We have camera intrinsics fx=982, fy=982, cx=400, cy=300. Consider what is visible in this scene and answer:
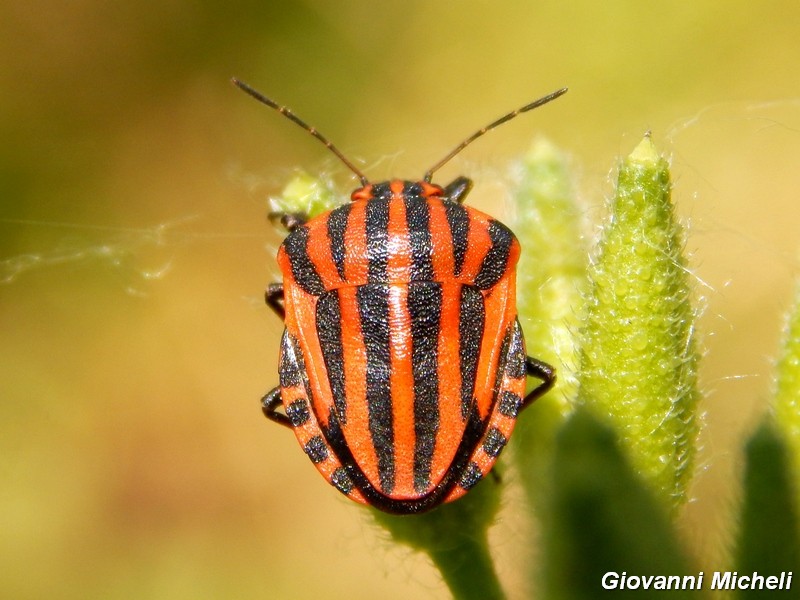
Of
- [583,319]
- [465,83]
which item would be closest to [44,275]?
[465,83]

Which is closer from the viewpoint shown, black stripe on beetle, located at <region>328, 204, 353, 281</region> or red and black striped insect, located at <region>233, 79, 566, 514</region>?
red and black striped insect, located at <region>233, 79, 566, 514</region>

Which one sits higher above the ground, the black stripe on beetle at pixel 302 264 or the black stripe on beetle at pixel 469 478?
the black stripe on beetle at pixel 302 264

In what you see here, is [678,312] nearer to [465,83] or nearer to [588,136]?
[588,136]

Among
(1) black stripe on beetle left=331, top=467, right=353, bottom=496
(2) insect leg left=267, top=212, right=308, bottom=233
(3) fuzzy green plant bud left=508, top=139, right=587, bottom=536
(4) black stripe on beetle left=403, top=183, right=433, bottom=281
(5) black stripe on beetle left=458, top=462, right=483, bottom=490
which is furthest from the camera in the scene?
(2) insect leg left=267, top=212, right=308, bottom=233

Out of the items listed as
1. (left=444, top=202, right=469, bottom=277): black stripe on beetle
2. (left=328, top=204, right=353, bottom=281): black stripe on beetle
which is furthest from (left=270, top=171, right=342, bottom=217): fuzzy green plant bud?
(left=444, top=202, right=469, bottom=277): black stripe on beetle

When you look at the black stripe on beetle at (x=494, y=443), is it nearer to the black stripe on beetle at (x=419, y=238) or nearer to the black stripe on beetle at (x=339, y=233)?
the black stripe on beetle at (x=419, y=238)

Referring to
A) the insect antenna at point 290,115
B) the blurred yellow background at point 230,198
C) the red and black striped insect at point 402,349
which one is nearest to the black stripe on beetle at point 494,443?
the red and black striped insect at point 402,349

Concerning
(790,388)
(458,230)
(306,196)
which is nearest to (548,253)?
(458,230)

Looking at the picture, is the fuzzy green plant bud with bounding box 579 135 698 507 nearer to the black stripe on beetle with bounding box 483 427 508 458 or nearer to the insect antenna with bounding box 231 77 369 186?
the black stripe on beetle with bounding box 483 427 508 458
